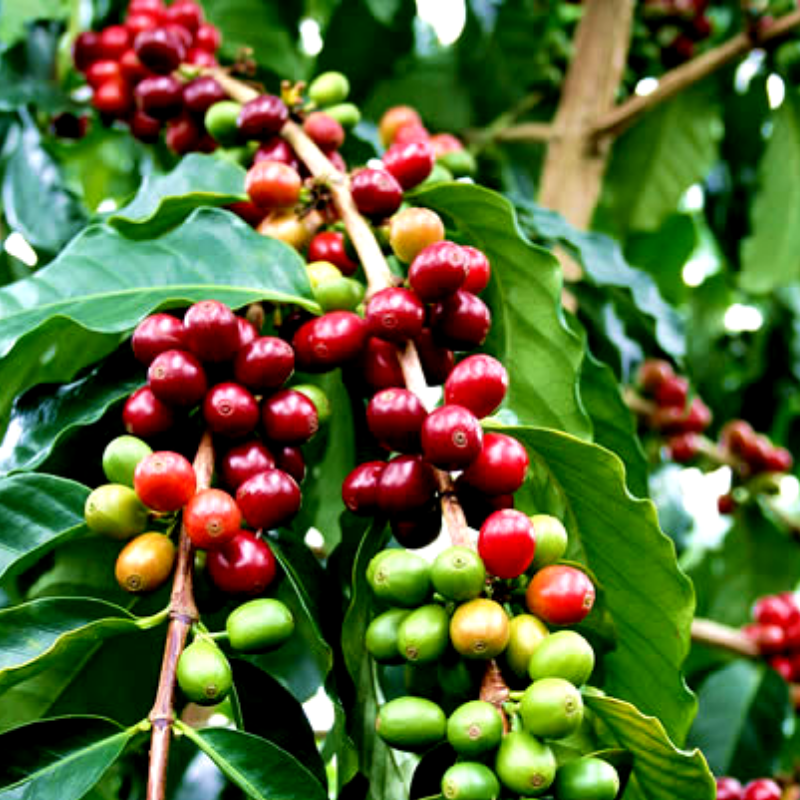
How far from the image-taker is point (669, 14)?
2592mm

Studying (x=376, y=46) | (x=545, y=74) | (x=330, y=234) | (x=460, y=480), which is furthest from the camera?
(x=545, y=74)

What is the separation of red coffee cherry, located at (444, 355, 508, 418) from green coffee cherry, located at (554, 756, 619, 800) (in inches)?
11.9

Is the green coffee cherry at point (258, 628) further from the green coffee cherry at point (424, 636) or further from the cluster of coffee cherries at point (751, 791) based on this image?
the cluster of coffee cherries at point (751, 791)

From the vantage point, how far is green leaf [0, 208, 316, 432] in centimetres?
102

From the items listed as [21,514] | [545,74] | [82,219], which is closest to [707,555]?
[545,74]

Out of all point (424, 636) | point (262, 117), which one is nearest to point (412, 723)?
point (424, 636)

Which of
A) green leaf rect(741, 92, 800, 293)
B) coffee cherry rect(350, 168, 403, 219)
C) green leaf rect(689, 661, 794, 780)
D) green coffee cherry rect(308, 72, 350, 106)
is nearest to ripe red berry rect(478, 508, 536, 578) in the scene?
coffee cherry rect(350, 168, 403, 219)

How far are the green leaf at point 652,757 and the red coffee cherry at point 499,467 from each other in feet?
0.58

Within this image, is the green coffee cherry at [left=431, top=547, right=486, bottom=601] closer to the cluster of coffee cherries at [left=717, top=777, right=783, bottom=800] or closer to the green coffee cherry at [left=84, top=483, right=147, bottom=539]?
the green coffee cherry at [left=84, top=483, right=147, bottom=539]

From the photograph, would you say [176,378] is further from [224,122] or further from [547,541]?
[224,122]

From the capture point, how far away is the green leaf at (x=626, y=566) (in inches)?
37.3

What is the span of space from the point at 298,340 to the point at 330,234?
0.21 meters

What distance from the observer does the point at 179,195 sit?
118 centimetres

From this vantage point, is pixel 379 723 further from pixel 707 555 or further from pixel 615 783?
pixel 707 555
